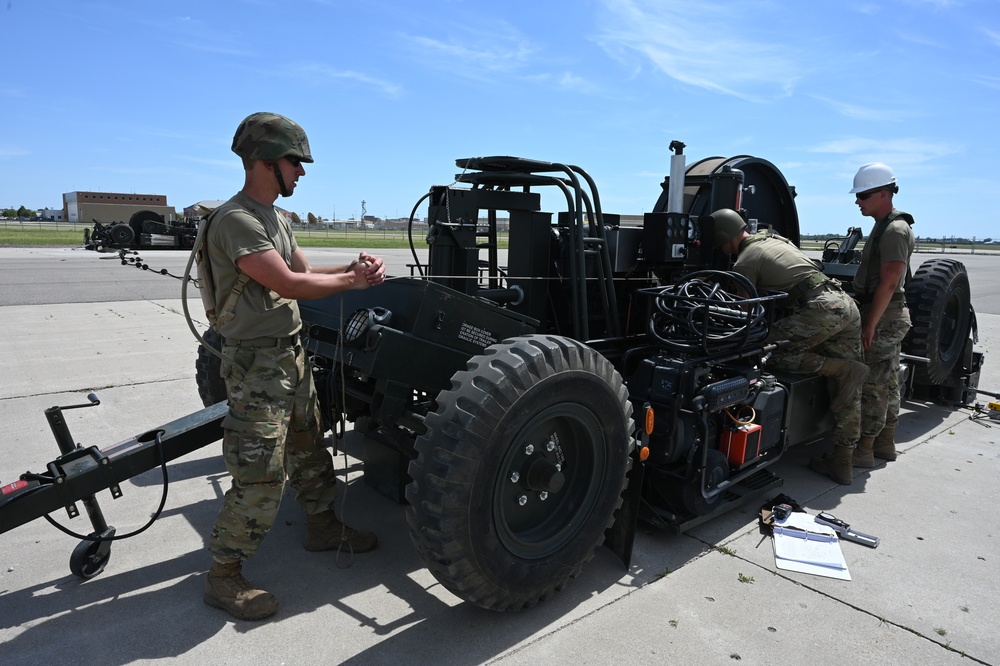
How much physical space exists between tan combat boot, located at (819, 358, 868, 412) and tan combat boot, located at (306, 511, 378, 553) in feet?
11.3

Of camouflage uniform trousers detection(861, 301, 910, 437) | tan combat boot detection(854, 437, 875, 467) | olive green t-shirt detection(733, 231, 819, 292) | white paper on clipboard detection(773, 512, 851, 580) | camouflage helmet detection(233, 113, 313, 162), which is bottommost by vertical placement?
white paper on clipboard detection(773, 512, 851, 580)

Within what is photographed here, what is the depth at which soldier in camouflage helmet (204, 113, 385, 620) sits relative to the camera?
2879mm

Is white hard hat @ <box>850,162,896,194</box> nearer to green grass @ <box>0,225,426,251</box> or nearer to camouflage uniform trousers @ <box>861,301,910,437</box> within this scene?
camouflage uniform trousers @ <box>861,301,910,437</box>

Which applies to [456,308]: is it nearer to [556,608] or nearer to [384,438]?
[384,438]

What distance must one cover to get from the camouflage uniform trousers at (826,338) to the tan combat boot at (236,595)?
11.9ft

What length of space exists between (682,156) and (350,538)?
355 centimetres

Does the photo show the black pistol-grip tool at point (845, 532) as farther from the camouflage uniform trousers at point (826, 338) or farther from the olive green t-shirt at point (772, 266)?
the olive green t-shirt at point (772, 266)

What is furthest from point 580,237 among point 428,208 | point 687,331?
point 428,208

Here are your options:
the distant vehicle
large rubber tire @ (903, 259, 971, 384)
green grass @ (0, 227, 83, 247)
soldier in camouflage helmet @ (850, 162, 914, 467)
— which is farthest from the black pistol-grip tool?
green grass @ (0, 227, 83, 247)

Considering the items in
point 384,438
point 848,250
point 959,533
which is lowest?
point 959,533

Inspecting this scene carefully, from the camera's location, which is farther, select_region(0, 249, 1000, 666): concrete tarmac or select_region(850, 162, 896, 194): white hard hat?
select_region(850, 162, 896, 194): white hard hat

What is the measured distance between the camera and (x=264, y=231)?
292cm

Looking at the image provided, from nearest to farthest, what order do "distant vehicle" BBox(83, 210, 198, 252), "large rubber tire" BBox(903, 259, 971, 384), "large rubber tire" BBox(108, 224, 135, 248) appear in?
"large rubber tire" BBox(903, 259, 971, 384) → "large rubber tire" BBox(108, 224, 135, 248) → "distant vehicle" BBox(83, 210, 198, 252)

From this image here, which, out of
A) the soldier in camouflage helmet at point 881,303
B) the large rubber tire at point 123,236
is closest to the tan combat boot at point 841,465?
the soldier in camouflage helmet at point 881,303
